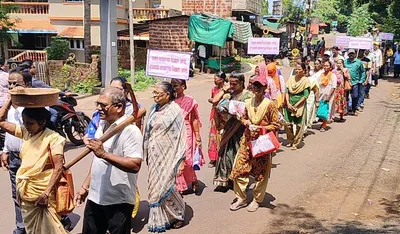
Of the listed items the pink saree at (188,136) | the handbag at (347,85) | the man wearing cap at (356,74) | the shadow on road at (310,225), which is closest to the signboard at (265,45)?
the man wearing cap at (356,74)

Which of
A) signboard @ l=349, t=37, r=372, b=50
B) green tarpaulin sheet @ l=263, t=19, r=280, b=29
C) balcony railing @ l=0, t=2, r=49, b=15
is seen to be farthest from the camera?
green tarpaulin sheet @ l=263, t=19, r=280, b=29

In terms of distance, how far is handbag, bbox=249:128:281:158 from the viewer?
4.67 meters

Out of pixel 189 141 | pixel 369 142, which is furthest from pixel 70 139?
pixel 369 142

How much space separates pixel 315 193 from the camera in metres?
5.74

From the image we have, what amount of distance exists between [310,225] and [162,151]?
1.83m

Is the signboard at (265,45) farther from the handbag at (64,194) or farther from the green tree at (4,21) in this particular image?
the green tree at (4,21)

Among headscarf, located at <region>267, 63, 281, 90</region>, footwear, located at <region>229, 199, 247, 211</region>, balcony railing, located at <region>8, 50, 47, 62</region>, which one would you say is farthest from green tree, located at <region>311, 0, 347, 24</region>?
footwear, located at <region>229, 199, 247, 211</region>

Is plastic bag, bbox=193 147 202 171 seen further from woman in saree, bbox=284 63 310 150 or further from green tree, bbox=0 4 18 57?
green tree, bbox=0 4 18 57

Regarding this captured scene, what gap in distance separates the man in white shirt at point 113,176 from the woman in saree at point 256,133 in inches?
74.2

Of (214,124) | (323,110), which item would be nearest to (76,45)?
(323,110)

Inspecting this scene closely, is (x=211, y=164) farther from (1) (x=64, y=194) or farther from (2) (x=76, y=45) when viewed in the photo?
(2) (x=76, y=45)

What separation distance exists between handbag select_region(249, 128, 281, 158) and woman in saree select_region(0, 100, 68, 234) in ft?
7.34

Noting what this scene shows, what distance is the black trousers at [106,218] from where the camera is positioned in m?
3.14

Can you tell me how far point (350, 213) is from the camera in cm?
506
